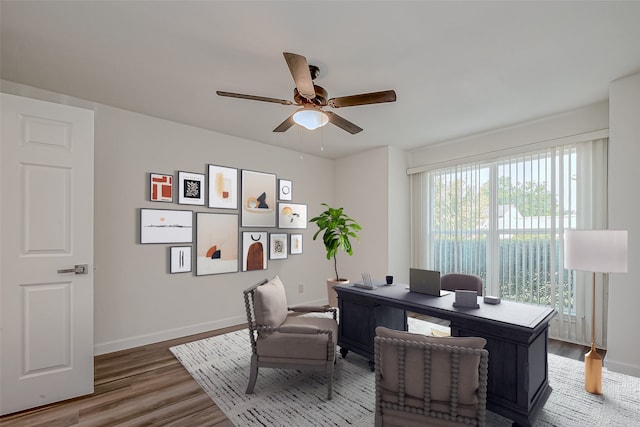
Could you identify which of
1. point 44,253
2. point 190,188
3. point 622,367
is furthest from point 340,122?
point 622,367

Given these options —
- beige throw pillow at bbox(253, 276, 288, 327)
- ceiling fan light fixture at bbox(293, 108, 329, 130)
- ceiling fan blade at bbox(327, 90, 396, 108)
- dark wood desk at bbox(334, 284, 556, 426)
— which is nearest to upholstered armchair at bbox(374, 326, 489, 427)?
dark wood desk at bbox(334, 284, 556, 426)

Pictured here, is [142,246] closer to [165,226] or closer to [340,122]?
[165,226]

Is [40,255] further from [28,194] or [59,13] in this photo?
[59,13]

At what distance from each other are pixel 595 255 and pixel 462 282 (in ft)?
3.86

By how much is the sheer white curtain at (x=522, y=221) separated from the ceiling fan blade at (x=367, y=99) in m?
2.70

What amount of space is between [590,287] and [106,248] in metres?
5.36

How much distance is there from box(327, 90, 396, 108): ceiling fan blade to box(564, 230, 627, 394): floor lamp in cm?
180

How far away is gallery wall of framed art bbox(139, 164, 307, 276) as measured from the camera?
369 cm

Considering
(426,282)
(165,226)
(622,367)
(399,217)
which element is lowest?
(622,367)

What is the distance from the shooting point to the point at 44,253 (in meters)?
2.32

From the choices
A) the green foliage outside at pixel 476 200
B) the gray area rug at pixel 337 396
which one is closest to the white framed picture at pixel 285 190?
the green foliage outside at pixel 476 200

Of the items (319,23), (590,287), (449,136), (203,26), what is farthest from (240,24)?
(590,287)

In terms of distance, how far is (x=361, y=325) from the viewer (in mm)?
2848

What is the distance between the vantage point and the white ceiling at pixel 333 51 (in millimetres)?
1891
